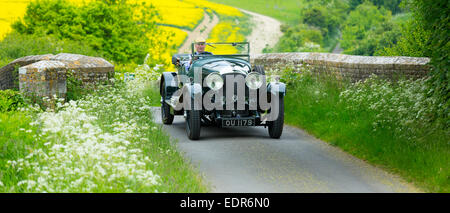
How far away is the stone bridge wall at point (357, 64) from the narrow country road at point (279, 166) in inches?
100

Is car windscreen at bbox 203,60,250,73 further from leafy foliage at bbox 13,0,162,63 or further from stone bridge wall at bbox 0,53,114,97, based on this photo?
leafy foliage at bbox 13,0,162,63

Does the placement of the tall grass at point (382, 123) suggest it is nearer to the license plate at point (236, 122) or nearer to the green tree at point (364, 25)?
the license plate at point (236, 122)

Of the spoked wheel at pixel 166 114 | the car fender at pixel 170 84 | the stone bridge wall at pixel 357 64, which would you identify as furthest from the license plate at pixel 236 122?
the stone bridge wall at pixel 357 64

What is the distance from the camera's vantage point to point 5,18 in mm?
48625

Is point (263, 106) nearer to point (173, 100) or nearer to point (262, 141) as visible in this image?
point (262, 141)

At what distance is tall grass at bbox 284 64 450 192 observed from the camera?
7.12 meters

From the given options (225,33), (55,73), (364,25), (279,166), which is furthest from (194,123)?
(364,25)

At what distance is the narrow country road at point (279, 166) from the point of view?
6520 millimetres

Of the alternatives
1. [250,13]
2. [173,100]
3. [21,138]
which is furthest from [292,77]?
[250,13]

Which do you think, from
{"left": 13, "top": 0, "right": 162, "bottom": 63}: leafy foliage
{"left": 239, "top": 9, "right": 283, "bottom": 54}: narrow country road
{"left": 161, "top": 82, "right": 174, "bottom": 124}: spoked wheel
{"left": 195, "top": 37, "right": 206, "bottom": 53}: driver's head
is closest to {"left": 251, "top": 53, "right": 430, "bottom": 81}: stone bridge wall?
{"left": 195, "top": 37, "right": 206, "bottom": 53}: driver's head

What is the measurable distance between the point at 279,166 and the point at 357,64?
19.1 feet

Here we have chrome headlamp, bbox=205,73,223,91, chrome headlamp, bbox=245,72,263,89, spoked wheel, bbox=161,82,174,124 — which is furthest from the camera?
spoked wheel, bbox=161,82,174,124

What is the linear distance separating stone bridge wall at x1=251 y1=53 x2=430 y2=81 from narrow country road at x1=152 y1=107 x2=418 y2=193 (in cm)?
255

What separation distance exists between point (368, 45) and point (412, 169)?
61581 millimetres
